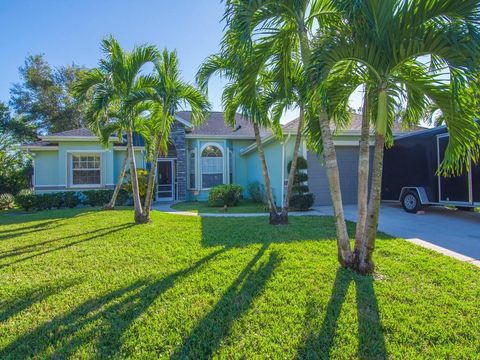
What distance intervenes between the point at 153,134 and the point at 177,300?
9148mm

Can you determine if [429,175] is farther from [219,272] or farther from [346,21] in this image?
[219,272]

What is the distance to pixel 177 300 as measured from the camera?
12.0ft

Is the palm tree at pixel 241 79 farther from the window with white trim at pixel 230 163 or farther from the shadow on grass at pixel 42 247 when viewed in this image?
the window with white trim at pixel 230 163

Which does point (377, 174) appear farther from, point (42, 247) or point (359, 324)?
A: point (42, 247)

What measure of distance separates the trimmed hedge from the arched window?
4845 mm

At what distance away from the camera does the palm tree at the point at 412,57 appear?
336 centimetres

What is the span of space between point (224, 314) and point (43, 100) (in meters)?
34.2

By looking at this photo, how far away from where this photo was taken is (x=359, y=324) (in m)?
3.08

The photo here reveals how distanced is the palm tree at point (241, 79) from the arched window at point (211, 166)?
8374 millimetres

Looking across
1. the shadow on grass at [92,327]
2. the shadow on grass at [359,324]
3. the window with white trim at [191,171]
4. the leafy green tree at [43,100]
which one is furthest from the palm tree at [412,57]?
the leafy green tree at [43,100]

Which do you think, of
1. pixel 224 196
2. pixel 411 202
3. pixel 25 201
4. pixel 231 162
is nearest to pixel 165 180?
pixel 231 162

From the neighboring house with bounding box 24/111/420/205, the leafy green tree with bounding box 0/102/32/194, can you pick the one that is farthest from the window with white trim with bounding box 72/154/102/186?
the leafy green tree with bounding box 0/102/32/194

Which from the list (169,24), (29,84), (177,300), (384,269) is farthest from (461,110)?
(29,84)

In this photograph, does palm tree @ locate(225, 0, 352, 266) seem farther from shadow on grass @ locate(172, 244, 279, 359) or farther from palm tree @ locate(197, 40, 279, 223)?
shadow on grass @ locate(172, 244, 279, 359)
